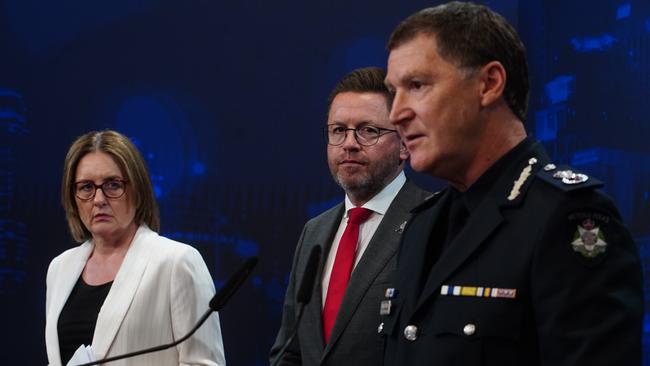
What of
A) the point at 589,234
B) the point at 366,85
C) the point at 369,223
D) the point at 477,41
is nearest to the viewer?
the point at 589,234

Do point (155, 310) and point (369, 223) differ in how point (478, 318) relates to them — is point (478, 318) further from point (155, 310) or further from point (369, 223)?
point (155, 310)

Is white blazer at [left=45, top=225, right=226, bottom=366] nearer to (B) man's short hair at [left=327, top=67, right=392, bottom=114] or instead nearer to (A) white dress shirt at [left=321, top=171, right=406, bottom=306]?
(A) white dress shirt at [left=321, top=171, right=406, bottom=306]

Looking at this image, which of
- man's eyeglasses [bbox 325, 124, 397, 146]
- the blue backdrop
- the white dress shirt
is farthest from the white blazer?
the blue backdrop

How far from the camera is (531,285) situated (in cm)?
152

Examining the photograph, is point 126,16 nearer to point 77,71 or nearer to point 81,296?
point 77,71

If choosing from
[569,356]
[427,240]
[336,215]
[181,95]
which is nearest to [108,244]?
[336,215]

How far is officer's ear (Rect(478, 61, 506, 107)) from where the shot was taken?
1.68 meters

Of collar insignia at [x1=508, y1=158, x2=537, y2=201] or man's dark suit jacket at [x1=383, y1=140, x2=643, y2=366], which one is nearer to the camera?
man's dark suit jacket at [x1=383, y1=140, x2=643, y2=366]

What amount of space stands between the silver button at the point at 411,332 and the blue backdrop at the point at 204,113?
2.08m

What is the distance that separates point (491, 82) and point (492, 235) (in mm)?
286

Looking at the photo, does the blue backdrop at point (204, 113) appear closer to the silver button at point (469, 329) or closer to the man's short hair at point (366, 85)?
the man's short hair at point (366, 85)

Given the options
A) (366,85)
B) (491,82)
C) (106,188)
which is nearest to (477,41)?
(491,82)

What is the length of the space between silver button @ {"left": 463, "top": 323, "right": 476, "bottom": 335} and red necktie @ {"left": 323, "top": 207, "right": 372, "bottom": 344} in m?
0.88

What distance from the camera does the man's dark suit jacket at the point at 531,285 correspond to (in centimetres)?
144
